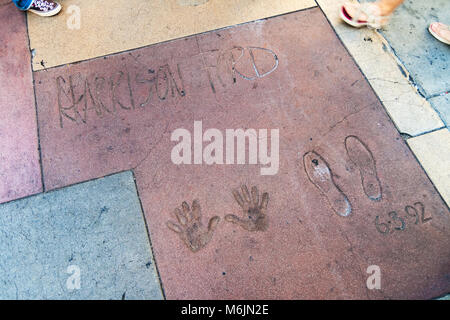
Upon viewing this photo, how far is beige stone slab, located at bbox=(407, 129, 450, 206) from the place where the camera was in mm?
1826

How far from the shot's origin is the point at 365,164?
188 centimetres

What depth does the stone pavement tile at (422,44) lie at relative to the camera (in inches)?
84.6

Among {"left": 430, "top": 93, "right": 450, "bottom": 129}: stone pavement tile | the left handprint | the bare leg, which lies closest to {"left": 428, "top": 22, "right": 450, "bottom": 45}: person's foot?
the bare leg

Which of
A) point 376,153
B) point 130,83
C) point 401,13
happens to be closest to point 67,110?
point 130,83

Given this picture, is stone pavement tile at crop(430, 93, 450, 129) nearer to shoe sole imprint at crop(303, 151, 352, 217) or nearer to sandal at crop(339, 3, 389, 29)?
sandal at crop(339, 3, 389, 29)

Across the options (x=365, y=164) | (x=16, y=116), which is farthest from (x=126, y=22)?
(x=365, y=164)

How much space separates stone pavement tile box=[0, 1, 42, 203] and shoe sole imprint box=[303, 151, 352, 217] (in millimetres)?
1648

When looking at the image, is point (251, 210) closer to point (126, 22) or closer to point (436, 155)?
point (436, 155)

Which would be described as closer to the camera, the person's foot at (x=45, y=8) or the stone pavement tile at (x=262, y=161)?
the stone pavement tile at (x=262, y=161)

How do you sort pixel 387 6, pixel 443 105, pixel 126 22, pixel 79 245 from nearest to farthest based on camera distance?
pixel 79 245, pixel 443 105, pixel 387 6, pixel 126 22

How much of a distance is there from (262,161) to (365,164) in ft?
2.04

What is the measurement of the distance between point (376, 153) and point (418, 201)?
353 mm
